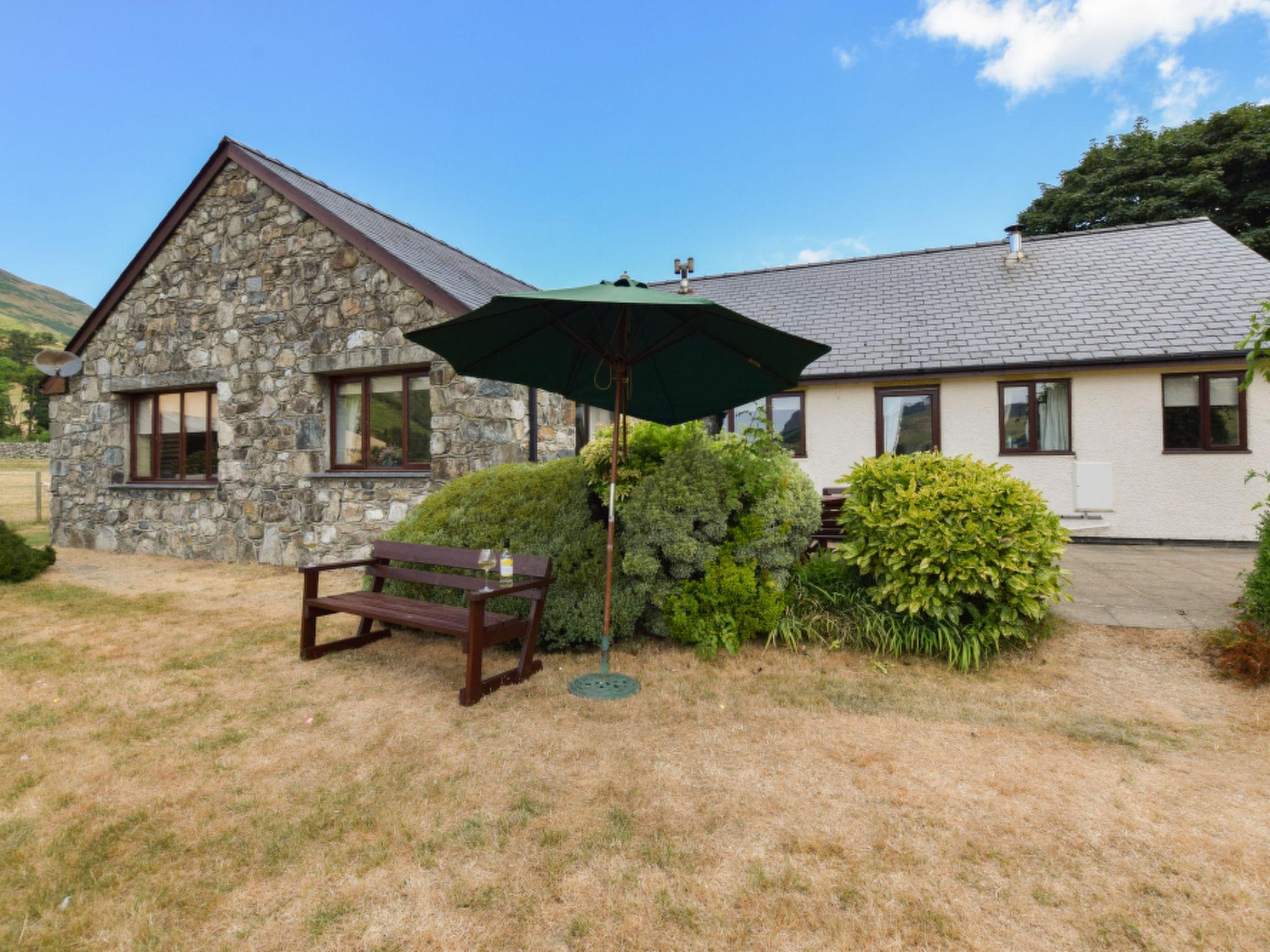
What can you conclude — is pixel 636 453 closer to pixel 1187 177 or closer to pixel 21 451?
pixel 1187 177

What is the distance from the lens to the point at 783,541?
15.3ft

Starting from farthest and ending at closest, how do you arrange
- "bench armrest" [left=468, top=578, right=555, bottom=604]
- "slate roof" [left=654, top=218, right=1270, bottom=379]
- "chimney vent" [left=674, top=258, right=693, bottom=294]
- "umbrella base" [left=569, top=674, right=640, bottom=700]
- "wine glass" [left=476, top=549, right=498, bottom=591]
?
"chimney vent" [left=674, top=258, right=693, bottom=294], "slate roof" [left=654, top=218, right=1270, bottom=379], "wine glass" [left=476, top=549, right=498, bottom=591], "umbrella base" [left=569, top=674, right=640, bottom=700], "bench armrest" [left=468, top=578, right=555, bottom=604]

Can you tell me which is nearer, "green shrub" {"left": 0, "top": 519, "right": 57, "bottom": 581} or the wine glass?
the wine glass

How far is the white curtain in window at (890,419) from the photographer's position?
33.8 feet

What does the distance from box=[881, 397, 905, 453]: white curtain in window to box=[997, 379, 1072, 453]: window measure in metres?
1.60

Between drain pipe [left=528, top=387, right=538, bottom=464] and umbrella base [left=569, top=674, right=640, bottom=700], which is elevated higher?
drain pipe [left=528, top=387, right=538, bottom=464]

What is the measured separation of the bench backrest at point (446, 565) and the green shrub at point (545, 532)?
0.28m

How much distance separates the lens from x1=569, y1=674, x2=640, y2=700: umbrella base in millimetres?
3656

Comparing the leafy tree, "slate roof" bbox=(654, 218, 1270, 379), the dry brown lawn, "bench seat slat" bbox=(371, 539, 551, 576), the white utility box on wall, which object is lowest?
the dry brown lawn

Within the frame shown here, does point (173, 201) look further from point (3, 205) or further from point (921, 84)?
point (3, 205)

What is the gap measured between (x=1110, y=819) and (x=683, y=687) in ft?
7.27

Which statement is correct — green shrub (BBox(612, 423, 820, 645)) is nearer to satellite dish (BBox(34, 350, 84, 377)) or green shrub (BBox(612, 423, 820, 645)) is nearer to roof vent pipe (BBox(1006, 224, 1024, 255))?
satellite dish (BBox(34, 350, 84, 377))

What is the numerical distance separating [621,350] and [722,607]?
2.17m

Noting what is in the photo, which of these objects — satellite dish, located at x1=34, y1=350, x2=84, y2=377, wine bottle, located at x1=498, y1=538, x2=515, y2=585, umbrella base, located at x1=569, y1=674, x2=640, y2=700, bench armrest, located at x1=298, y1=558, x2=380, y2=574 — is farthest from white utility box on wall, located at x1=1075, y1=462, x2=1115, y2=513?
satellite dish, located at x1=34, y1=350, x2=84, y2=377
